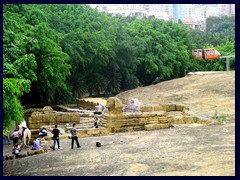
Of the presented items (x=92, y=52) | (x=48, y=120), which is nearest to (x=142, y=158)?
(x=48, y=120)

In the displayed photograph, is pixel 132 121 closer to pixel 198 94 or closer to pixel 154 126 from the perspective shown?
pixel 154 126

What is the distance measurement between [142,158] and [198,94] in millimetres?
19564

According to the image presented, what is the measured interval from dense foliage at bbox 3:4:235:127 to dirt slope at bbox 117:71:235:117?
2975mm

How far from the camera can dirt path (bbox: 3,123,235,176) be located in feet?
29.6

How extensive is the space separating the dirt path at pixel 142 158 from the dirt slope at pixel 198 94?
22.1 ft

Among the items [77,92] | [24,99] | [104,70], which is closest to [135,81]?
[104,70]

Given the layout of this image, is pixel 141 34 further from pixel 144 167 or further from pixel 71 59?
pixel 144 167

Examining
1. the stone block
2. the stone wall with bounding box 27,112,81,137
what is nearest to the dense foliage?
the stone wall with bounding box 27,112,81,137

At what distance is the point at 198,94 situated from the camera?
2920 cm

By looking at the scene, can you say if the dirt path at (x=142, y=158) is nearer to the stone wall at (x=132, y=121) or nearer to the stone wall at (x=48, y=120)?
the stone wall at (x=132, y=121)

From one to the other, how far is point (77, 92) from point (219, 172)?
24.7 m

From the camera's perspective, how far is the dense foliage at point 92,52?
2378 centimetres

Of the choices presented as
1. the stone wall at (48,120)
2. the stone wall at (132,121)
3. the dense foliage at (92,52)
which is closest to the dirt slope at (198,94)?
the dense foliage at (92,52)

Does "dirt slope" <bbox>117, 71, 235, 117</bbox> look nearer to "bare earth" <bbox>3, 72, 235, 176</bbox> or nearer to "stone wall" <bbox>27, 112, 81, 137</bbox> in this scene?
"bare earth" <bbox>3, 72, 235, 176</bbox>
